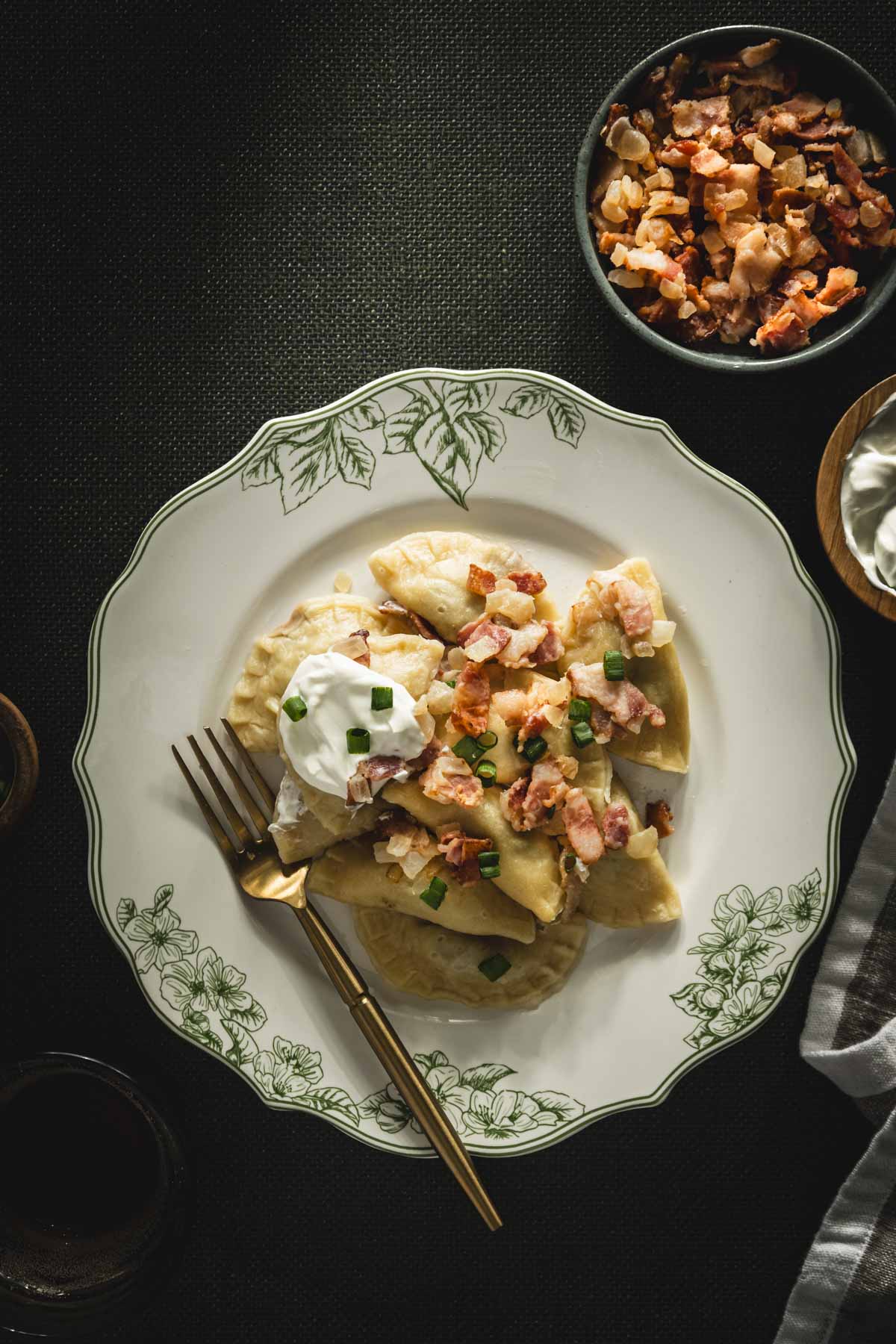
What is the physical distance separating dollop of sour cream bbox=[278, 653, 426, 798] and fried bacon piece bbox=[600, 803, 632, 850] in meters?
0.54

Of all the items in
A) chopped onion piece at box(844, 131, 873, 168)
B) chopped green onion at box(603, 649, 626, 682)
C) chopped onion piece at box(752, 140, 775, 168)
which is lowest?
chopped green onion at box(603, 649, 626, 682)

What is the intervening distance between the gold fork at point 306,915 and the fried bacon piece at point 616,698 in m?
0.92

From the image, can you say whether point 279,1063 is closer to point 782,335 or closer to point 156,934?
point 156,934

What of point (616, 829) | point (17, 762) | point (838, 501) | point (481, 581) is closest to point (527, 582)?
point (481, 581)

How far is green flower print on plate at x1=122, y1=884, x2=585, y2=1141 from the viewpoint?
261cm

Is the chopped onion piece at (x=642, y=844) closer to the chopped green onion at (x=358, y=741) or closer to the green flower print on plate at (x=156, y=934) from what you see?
the chopped green onion at (x=358, y=741)

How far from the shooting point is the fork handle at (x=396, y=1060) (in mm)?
2545

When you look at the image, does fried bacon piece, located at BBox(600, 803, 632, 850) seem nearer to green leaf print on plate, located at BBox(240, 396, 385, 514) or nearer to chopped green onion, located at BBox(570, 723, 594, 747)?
chopped green onion, located at BBox(570, 723, 594, 747)

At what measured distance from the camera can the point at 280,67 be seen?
9.12 ft

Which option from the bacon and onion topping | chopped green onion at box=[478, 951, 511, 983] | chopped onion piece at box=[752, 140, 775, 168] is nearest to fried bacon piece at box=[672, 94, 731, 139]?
the bacon and onion topping

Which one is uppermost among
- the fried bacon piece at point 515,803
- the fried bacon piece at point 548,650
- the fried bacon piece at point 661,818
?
the fried bacon piece at point 548,650

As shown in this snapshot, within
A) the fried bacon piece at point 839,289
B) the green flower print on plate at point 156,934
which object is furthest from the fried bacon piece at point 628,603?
the green flower print on plate at point 156,934

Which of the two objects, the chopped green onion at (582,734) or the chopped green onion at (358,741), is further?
the chopped green onion at (582,734)

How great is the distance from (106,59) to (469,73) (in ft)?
3.48
